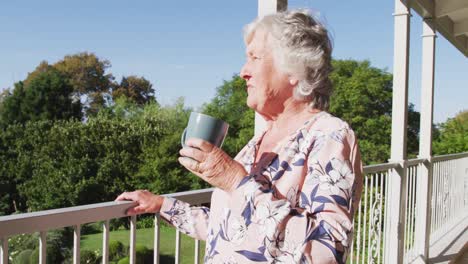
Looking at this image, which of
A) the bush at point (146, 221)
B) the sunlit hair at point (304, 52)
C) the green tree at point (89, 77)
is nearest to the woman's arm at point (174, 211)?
the sunlit hair at point (304, 52)

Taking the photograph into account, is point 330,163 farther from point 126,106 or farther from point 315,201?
point 126,106

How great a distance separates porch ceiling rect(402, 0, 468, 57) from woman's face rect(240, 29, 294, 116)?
229cm

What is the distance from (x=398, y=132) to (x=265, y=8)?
173cm

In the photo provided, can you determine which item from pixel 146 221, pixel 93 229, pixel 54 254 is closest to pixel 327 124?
pixel 54 254

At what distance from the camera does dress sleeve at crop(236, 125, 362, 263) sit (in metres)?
0.89

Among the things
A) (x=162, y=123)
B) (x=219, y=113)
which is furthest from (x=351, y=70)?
(x=162, y=123)

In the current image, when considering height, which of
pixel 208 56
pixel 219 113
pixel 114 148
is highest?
pixel 208 56

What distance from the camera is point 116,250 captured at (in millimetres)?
14289

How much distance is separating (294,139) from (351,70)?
59.9 feet

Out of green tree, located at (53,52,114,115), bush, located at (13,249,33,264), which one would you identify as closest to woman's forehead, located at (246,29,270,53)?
bush, located at (13,249,33,264)

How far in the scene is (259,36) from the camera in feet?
3.64

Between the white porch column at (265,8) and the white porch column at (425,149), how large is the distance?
8.35 feet

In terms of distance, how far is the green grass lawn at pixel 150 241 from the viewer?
1703 cm

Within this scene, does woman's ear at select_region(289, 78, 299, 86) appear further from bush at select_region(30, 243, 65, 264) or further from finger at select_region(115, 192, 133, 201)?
bush at select_region(30, 243, 65, 264)
